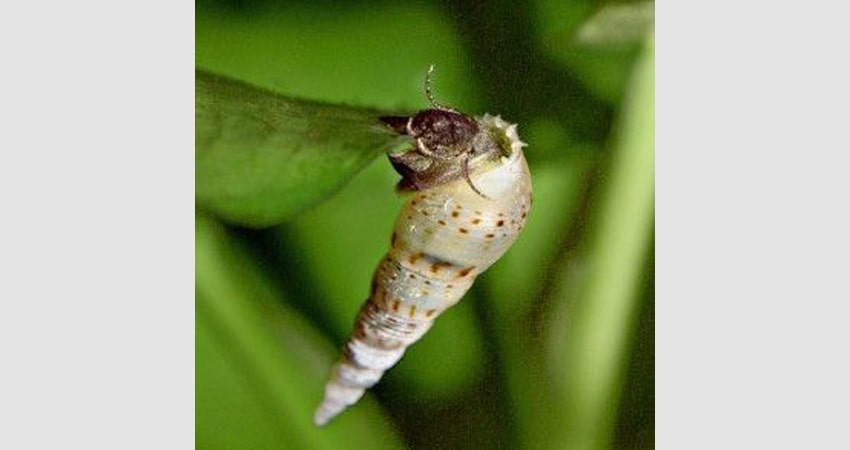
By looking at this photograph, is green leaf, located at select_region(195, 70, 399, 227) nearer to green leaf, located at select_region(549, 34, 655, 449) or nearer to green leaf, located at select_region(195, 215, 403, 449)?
green leaf, located at select_region(195, 215, 403, 449)

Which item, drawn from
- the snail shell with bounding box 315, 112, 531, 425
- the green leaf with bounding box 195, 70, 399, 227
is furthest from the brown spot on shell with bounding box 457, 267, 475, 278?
the green leaf with bounding box 195, 70, 399, 227

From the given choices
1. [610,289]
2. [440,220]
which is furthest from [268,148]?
[610,289]

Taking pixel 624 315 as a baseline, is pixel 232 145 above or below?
above

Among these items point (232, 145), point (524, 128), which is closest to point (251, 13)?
point (232, 145)

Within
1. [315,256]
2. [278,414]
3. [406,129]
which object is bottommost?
[278,414]

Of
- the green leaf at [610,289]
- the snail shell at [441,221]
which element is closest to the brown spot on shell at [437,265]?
the snail shell at [441,221]

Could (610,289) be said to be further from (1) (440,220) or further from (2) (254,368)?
(2) (254,368)

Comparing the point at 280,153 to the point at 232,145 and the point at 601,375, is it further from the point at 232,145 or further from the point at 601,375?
the point at 601,375

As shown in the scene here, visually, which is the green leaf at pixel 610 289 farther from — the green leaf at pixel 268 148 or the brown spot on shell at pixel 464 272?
the green leaf at pixel 268 148
